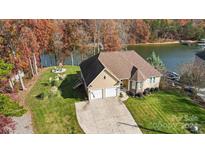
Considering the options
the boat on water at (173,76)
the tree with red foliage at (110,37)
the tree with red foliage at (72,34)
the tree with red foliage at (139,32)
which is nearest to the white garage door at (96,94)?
the boat on water at (173,76)

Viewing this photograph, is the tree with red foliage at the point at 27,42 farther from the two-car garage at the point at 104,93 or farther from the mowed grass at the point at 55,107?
the two-car garage at the point at 104,93

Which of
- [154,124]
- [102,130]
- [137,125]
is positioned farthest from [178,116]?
[102,130]

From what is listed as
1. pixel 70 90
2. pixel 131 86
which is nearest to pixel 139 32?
pixel 131 86

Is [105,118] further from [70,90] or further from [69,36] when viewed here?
[69,36]

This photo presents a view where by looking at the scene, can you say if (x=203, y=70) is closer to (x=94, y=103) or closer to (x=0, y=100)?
(x=94, y=103)

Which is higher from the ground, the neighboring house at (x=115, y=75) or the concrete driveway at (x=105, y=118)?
the neighboring house at (x=115, y=75)

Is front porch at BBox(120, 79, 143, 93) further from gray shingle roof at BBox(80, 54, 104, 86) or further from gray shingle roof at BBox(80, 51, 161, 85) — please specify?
gray shingle roof at BBox(80, 54, 104, 86)

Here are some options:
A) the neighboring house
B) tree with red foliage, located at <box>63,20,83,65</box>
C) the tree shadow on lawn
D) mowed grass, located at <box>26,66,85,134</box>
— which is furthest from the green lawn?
tree with red foliage, located at <box>63,20,83,65</box>
